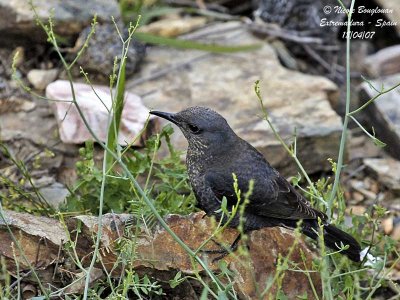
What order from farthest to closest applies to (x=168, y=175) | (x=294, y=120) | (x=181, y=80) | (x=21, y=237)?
(x=181, y=80) → (x=294, y=120) → (x=168, y=175) → (x=21, y=237)

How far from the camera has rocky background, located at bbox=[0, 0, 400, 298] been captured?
611cm

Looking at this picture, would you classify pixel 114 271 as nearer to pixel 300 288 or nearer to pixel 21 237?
pixel 21 237

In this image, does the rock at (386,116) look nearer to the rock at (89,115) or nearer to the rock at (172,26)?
the rock at (172,26)

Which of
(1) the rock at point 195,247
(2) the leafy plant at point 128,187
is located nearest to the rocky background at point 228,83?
(2) the leafy plant at point 128,187

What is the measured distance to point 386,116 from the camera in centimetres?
680

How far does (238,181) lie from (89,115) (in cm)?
173

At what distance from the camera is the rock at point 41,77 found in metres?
6.75

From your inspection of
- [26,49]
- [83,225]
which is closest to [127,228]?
[83,225]

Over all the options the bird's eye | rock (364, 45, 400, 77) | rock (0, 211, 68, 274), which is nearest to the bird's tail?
the bird's eye

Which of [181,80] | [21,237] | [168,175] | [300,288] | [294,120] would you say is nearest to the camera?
[21,237]

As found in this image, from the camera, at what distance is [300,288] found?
462 cm

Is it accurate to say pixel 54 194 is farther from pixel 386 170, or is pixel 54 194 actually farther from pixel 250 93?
pixel 386 170

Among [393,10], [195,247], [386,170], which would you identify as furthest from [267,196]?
[393,10]

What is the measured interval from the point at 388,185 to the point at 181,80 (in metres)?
1.96
